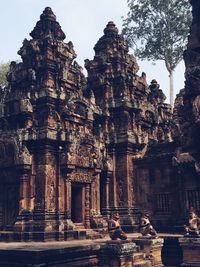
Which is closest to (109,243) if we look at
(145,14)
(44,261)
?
(44,261)

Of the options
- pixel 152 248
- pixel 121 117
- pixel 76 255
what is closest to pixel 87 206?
pixel 152 248

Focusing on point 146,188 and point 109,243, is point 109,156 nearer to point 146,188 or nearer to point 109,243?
point 146,188

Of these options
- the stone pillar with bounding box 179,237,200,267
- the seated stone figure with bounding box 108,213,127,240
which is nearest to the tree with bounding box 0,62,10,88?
the seated stone figure with bounding box 108,213,127,240

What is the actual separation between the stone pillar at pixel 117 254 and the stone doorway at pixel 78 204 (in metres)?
4.89

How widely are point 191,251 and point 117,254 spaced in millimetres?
2522

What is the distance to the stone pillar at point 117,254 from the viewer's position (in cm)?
1142

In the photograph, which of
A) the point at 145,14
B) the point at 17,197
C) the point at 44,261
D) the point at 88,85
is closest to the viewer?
the point at 44,261

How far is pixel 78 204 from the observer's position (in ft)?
55.7

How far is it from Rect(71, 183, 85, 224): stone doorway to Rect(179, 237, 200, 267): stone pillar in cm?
611

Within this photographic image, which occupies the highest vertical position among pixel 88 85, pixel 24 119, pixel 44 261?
pixel 88 85

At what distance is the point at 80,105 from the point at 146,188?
224 inches

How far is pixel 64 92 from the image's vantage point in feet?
56.4

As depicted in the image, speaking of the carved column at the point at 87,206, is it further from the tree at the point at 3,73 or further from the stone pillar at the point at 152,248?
the tree at the point at 3,73

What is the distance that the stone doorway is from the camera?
16797 millimetres
